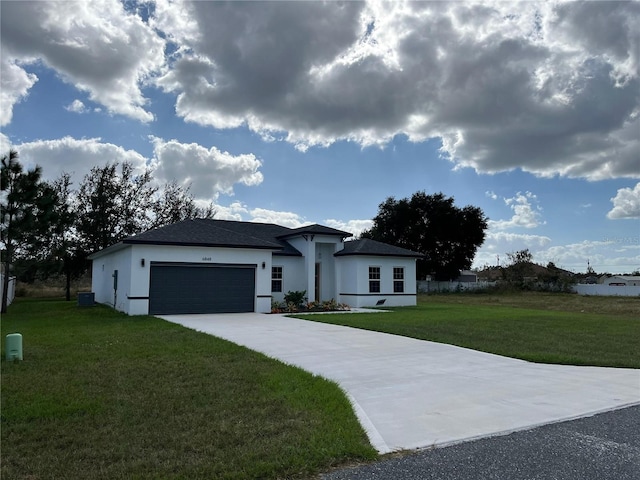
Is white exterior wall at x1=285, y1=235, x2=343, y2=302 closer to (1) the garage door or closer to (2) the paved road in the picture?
(1) the garage door

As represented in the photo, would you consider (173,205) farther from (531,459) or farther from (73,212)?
(531,459)

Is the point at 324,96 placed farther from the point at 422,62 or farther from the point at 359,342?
the point at 359,342

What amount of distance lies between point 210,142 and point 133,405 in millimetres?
19110

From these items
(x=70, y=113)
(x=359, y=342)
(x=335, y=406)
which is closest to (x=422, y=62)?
(x=359, y=342)

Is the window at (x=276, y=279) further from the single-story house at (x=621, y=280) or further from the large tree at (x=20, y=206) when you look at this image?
the single-story house at (x=621, y=280)

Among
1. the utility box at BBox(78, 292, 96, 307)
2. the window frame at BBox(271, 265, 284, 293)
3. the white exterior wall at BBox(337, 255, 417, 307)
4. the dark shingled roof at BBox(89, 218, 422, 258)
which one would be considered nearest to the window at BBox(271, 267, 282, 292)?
the window frame at BBox(271, 265, 284, 293)

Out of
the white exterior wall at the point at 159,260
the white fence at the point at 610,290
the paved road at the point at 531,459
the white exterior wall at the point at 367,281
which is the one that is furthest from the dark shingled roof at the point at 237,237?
the white fence at the point at 610,290

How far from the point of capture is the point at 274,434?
4.39 metres

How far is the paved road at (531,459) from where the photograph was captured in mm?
3645

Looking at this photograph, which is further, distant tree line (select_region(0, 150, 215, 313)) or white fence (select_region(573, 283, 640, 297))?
white fence (select_region(573, 283, 640, 297))

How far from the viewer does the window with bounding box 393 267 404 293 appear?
2409 centimetres

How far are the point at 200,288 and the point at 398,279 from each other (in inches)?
430

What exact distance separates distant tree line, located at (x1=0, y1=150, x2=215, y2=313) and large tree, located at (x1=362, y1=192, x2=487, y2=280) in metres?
21.1

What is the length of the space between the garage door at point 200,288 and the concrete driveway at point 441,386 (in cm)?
675
